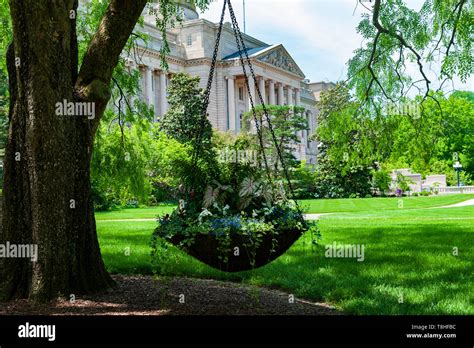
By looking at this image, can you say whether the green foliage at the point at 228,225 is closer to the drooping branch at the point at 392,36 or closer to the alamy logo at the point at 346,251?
the alamy logo at the point at 346,251

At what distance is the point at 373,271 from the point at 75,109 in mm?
3766

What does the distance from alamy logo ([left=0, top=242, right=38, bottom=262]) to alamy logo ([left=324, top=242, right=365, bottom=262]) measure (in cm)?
419

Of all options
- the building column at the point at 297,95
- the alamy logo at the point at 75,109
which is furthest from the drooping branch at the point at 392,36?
the building column at the point at 297,95

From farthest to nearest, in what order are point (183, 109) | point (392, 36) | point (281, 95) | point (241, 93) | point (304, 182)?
point (281, 95)
point (241, 93)
point (183, 109)
point (304, 182)
point (392, 36)

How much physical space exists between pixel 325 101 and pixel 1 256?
55580 mm

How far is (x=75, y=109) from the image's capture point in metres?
5.62

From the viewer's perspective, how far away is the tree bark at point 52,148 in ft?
17.3
